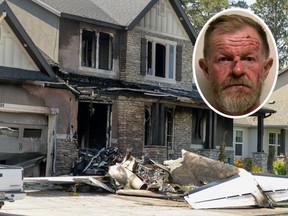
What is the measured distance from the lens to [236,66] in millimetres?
5516

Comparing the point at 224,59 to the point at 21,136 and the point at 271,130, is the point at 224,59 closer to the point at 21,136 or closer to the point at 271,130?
the point at 21,136

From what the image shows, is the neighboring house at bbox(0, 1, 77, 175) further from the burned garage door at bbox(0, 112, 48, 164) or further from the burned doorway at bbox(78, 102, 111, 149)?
the burned doorway at bbox(78, 102, 111, 149)

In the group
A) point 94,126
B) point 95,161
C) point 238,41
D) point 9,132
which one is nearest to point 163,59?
point 94,126

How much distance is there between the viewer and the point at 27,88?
2152 cm

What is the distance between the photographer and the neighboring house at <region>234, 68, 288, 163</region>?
3862 cm

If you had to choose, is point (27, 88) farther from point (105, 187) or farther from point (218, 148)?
point (218, 148)

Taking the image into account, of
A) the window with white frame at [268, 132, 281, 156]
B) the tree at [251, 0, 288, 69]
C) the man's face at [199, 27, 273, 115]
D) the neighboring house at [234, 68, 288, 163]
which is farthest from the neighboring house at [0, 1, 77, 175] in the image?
the tree at [251, 0, 288, 69]

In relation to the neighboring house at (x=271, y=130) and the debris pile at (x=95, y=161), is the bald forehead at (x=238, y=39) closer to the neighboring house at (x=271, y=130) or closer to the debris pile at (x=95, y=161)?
the debris pile at (x=95, y=161)

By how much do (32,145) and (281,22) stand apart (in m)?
44.3

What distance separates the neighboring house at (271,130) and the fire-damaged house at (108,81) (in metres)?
8.95

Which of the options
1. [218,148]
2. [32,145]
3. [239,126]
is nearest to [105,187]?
[32,145]

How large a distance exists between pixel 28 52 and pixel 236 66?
656 inches

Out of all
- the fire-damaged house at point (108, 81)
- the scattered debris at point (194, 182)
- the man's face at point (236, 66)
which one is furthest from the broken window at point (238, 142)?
the man's face at point (236, 66)

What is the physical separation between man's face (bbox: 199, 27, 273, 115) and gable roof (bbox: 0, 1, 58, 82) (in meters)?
15.2
